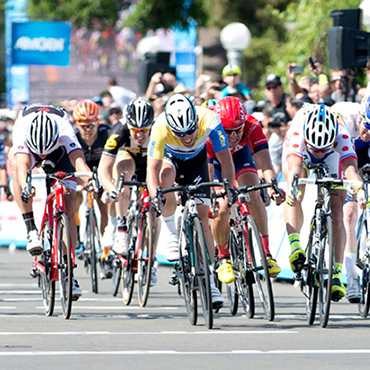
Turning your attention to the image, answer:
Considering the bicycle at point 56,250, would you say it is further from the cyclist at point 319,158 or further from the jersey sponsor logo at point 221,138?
the cyclist at point 319,158

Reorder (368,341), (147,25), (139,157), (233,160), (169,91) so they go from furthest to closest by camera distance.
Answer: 1. (147,25)
2. (169,91)
3. (139,157)
4. (233,160)
5. (368,341)

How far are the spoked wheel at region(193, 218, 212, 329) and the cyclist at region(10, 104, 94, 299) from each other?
1365 mm

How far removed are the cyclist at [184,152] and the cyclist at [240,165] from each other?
11.4 inches

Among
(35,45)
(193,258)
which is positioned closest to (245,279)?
(193,258)

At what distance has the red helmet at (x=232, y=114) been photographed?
10.9 meters

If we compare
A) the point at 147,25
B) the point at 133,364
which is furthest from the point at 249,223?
the point at 147,25

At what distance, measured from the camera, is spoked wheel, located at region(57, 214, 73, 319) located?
34.7 feet

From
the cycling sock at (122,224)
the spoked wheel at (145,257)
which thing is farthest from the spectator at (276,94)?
the spoked wheel at (145,257)

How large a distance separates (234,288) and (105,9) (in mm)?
29835

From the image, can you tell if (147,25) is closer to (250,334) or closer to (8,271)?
(8,271)

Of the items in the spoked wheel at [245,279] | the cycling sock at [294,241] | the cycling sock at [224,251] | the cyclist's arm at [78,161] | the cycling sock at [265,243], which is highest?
the cyclist's arm at [78,161]

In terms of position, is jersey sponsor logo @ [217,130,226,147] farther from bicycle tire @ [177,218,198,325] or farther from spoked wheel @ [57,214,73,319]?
spoked wheel @ [57,214,73,319]

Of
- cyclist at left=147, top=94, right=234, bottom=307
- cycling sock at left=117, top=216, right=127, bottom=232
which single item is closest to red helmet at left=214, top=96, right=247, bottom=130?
cyclist at left=147, top=94, right=234, bottom=307

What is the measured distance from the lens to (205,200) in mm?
10484
